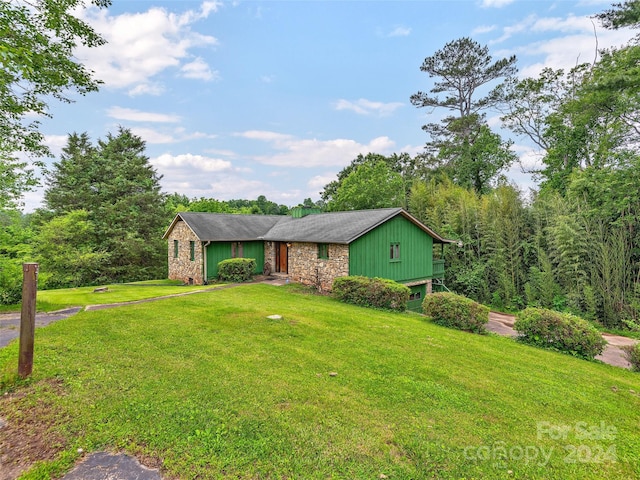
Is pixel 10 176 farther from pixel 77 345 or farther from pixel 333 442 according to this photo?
pixel 333 442

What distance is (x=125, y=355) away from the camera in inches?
194

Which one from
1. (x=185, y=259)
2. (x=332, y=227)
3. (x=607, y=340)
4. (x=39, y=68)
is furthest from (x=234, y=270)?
(x=607, y=340)

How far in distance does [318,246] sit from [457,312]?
21.4 ft

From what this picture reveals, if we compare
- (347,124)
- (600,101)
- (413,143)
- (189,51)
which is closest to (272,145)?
(347,124)

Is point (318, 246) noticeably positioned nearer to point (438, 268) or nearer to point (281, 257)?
point (281, 257)

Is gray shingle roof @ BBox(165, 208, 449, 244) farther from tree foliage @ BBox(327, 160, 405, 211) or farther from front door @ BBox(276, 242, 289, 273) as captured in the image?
tree foliage @ BBox(327, 160, 405, 211)

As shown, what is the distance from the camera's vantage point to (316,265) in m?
13.5

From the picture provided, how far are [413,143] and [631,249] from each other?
63.7 ft

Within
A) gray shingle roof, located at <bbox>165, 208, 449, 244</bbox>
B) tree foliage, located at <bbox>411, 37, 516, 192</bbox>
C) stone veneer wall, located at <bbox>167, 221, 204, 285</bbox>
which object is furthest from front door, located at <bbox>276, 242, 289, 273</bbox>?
tree foliage, located at <bbox>411, 37, 516, 192</bbox>

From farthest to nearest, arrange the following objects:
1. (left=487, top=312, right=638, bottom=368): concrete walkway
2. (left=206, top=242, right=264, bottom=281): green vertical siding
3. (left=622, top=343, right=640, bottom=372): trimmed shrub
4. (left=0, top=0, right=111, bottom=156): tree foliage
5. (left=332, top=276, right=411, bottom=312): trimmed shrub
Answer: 1. (left=206, top=242, right=264, bottom=281): green vertical siding
2. (left=332, top=276, right=411, bottom=312): trimmed shrub
3. (left=487, top=312, right=638, bottom=368): concrete walkway
4. (left=622, top=343, right=640, bottom=372): trimmed shrub
5. (left=0, top=0, right=111, bottom=156): tree foliage

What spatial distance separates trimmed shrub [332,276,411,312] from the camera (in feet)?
34.4

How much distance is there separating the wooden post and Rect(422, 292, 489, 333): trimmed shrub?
366 inches

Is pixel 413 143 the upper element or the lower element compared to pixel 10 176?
upper

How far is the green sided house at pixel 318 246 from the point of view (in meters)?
12.7
